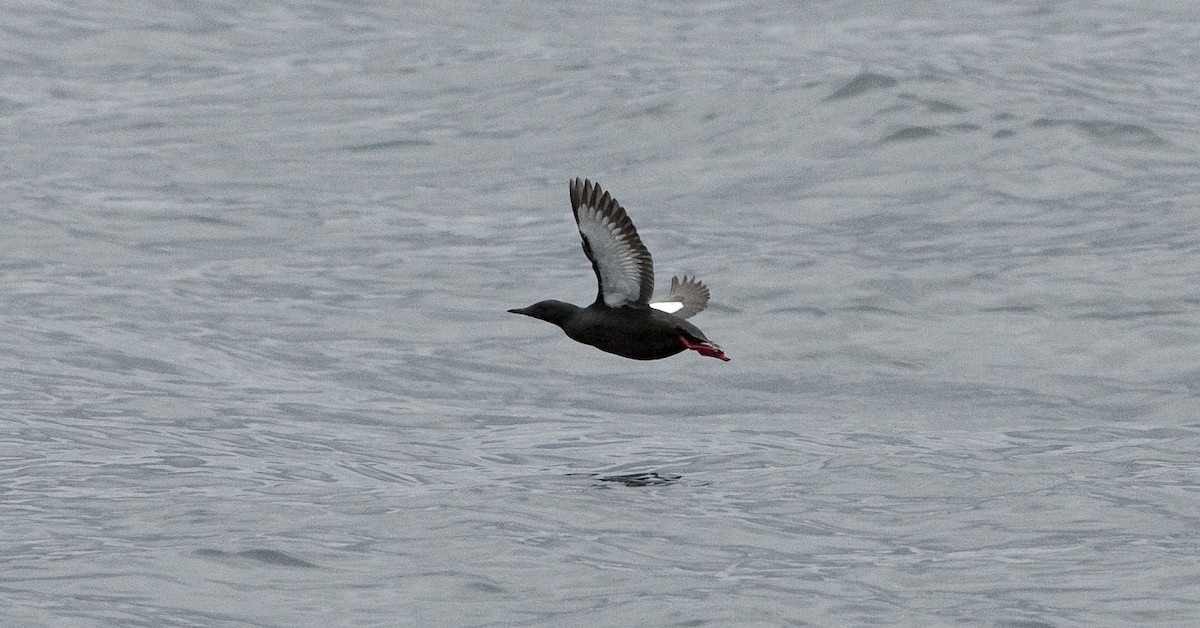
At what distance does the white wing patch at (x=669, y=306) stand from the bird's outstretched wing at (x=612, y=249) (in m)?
0.97

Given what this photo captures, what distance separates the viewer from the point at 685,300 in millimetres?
13055

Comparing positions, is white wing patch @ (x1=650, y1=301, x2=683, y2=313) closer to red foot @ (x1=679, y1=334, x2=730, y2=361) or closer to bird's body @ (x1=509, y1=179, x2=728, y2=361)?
bird's body @ (x1=509, y1=179, x2=728, y2=361)

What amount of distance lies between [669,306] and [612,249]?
58.7 inches

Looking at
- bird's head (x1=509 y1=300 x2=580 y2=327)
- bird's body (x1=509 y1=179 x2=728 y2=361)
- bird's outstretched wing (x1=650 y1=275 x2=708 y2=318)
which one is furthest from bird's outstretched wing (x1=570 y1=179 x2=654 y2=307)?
bird's outstretched wing (x1=650 y1=275 x2=708 y2=318)

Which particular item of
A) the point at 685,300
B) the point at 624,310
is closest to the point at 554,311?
the point at 624,310

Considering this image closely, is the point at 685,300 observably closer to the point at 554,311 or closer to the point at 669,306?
the point at 669,306

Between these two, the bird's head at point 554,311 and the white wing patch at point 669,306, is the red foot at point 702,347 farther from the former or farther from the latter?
the white wing patch at point 669,306

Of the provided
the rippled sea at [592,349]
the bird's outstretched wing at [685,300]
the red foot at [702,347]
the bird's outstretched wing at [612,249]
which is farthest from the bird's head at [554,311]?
the rippled sea at [592,349]

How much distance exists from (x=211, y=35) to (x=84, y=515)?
22.3 m

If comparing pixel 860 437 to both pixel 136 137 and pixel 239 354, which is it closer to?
pixel 239 354

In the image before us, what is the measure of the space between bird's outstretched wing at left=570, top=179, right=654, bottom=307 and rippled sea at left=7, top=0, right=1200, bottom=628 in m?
1.19

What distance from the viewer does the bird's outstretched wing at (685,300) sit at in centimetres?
1272

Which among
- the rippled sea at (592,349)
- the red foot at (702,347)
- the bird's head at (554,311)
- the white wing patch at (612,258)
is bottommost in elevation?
the rippled sea at (592,349)

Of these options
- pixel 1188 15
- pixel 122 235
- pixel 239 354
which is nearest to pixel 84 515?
pixel 239 354
